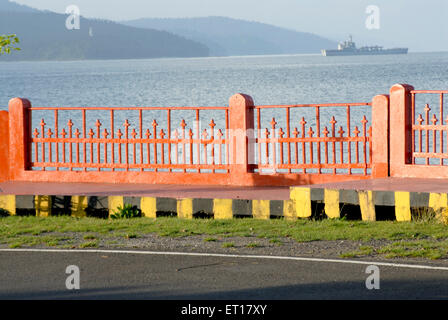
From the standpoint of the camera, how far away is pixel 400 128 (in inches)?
591

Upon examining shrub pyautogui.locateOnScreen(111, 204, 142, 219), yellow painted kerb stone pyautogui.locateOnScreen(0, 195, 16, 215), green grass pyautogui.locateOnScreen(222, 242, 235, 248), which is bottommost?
green grass pyautogui.locateOnScreen(222, 242, 235, 248)

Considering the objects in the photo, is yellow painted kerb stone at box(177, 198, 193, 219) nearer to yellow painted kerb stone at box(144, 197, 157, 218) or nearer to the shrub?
yellow painted kerb stone at box(144, 197, 157, 218)

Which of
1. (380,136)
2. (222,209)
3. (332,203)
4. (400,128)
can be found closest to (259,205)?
(222,209)

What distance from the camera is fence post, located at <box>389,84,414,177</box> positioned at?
49.0 ft

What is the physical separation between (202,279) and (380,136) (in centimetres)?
694

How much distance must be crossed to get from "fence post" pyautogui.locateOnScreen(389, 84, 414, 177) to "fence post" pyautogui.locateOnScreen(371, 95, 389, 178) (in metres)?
0.09

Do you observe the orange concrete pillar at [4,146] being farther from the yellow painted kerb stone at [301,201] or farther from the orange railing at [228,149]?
the yellow painted kerb stone at [301,201]

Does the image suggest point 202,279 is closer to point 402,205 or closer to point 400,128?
point 402,205

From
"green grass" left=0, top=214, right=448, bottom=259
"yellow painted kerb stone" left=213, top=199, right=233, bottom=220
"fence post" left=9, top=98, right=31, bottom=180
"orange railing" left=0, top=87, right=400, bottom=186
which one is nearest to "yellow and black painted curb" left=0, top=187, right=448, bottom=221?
"yellow painted kerb stone" left=213, top=199, right=233, bottom=220

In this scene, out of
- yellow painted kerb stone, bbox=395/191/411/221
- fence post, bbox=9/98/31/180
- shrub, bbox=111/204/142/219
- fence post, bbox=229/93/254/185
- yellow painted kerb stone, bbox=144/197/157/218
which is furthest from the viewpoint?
fence post, bbox=9/98/31/180
